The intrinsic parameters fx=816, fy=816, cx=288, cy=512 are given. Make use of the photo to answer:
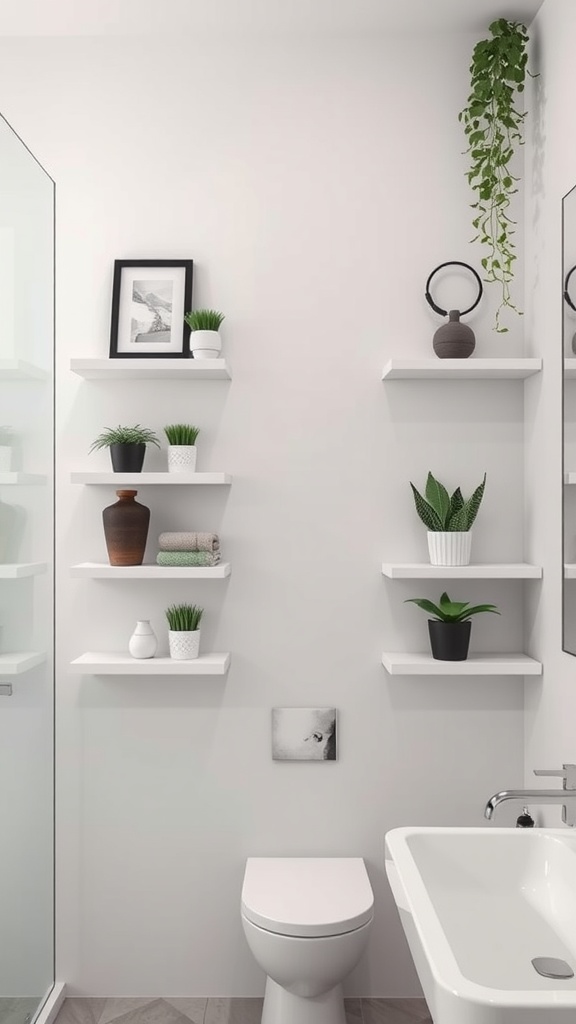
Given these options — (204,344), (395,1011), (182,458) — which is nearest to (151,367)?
(204,344)

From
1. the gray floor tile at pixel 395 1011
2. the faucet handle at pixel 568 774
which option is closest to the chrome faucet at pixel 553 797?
the faucet handle at pixel 568 774

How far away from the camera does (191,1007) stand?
233 cm

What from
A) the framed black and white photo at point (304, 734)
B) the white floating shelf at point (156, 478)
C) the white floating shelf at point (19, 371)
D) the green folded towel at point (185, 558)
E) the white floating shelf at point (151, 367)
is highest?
the white floating shelf at point (151, 367)

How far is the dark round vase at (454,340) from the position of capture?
2275 millimetres

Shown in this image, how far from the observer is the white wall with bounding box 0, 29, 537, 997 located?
2.39 m

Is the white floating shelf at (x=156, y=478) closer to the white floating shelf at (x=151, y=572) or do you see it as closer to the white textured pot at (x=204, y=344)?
the white floating shelf at (x=151, y=572)

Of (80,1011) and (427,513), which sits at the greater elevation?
(427,513)

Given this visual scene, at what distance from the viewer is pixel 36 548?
2.11m

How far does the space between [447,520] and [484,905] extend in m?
1.00

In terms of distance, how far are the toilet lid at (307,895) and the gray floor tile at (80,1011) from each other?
602 millimetres

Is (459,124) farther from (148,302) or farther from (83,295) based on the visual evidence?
(83,295)

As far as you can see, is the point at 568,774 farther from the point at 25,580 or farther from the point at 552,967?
the point at 25,580

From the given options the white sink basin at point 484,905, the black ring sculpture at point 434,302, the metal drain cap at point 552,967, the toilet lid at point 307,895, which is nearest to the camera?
the white sink basin at point 484,905

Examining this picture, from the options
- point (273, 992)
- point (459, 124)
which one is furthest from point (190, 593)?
point (459, 124)
